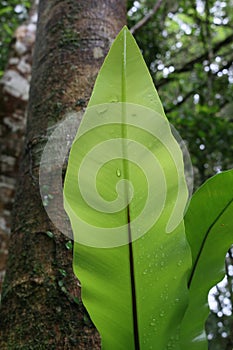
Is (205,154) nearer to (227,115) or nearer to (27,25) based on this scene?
(227,115)

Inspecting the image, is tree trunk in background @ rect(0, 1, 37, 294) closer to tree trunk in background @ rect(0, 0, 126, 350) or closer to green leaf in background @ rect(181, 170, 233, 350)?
tree trunk in background @ rect(0, 0, 126, 350)

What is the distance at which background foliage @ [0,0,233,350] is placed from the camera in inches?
101

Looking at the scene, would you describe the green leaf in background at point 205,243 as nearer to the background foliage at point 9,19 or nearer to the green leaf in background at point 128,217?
the green leaf in background at point 128,217

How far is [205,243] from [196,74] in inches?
112

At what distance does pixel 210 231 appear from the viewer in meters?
0.51

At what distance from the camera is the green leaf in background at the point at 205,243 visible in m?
0.50

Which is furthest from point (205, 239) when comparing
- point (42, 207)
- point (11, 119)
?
point (11, 119)

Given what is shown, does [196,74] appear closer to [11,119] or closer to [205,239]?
[11,119]

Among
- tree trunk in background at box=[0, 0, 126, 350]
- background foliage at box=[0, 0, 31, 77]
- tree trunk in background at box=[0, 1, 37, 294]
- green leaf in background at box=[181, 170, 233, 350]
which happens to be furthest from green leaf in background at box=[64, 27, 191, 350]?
background foliage at box=[0, 0, 31, 77]

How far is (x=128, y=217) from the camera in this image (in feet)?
1.50

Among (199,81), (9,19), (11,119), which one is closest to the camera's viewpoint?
(11,119)

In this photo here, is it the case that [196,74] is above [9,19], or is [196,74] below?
below

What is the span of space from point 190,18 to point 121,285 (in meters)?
3.42

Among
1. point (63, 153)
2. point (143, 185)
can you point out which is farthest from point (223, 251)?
point (63, 153)
